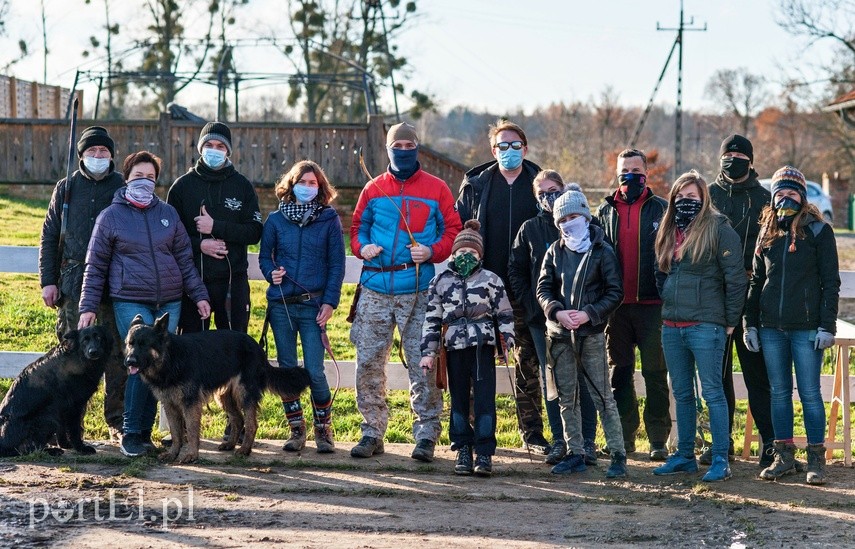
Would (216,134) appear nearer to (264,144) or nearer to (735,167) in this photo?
(735,167)

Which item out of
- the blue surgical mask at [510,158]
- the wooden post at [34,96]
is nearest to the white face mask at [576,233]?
the blue surgical mask at [510,158]

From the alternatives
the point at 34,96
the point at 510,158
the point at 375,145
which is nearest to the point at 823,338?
the point at 510,158

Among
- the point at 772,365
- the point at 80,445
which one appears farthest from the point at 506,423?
the point at 80,445

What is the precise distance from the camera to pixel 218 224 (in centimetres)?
736

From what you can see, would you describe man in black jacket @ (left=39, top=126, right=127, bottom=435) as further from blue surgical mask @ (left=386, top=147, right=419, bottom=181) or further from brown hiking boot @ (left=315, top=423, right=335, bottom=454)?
blue surgical mask @ (left=386, top=147, right=419, bottom=181)

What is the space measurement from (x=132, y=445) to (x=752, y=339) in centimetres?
415

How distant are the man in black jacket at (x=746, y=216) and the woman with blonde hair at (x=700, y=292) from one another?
1.56ft

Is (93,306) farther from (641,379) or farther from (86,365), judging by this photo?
(641,379)

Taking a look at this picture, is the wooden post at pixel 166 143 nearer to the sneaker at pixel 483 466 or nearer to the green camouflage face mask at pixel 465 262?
the green camouflage face mask at pixel 465 262

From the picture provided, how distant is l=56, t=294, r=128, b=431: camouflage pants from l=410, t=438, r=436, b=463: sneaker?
7.08ft

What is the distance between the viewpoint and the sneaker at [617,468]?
6.85 meters

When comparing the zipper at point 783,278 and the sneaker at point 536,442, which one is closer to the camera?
the zipper at point 783,278

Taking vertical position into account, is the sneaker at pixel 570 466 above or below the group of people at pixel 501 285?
below

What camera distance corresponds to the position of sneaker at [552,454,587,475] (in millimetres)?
6965
